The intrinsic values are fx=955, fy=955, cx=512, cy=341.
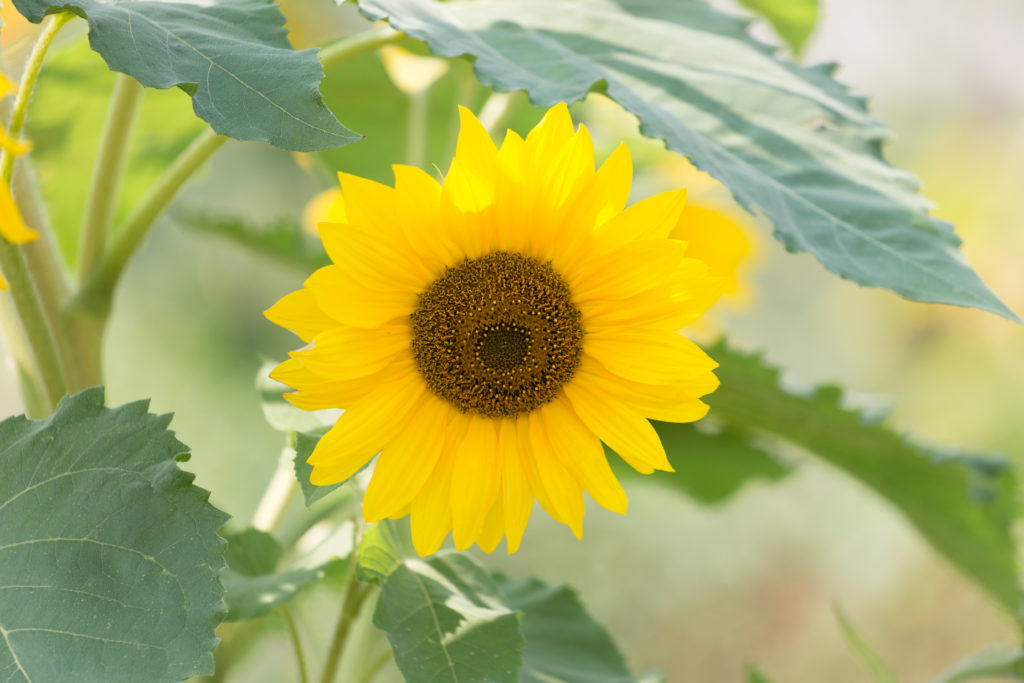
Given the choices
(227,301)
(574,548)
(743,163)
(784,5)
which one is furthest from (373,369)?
(227,301)

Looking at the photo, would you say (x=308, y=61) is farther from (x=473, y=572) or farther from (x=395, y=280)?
(x=473, y=572)

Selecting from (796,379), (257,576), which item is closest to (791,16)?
(257,576)

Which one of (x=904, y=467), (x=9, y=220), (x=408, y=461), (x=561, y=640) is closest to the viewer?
(x=9, y=220)

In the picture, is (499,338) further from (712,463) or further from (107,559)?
(712,463)

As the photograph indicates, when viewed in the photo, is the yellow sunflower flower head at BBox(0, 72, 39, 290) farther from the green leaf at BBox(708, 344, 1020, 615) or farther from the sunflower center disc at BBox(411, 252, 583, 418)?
the green leaf at BBox(708, 344, 1020, 615)

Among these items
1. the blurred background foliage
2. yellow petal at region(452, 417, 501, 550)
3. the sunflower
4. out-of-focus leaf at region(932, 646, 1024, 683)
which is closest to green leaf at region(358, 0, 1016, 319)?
the sunflower

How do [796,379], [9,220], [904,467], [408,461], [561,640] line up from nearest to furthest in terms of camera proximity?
[9,220], [408,461], [561,640], [904,467], [796,379]
